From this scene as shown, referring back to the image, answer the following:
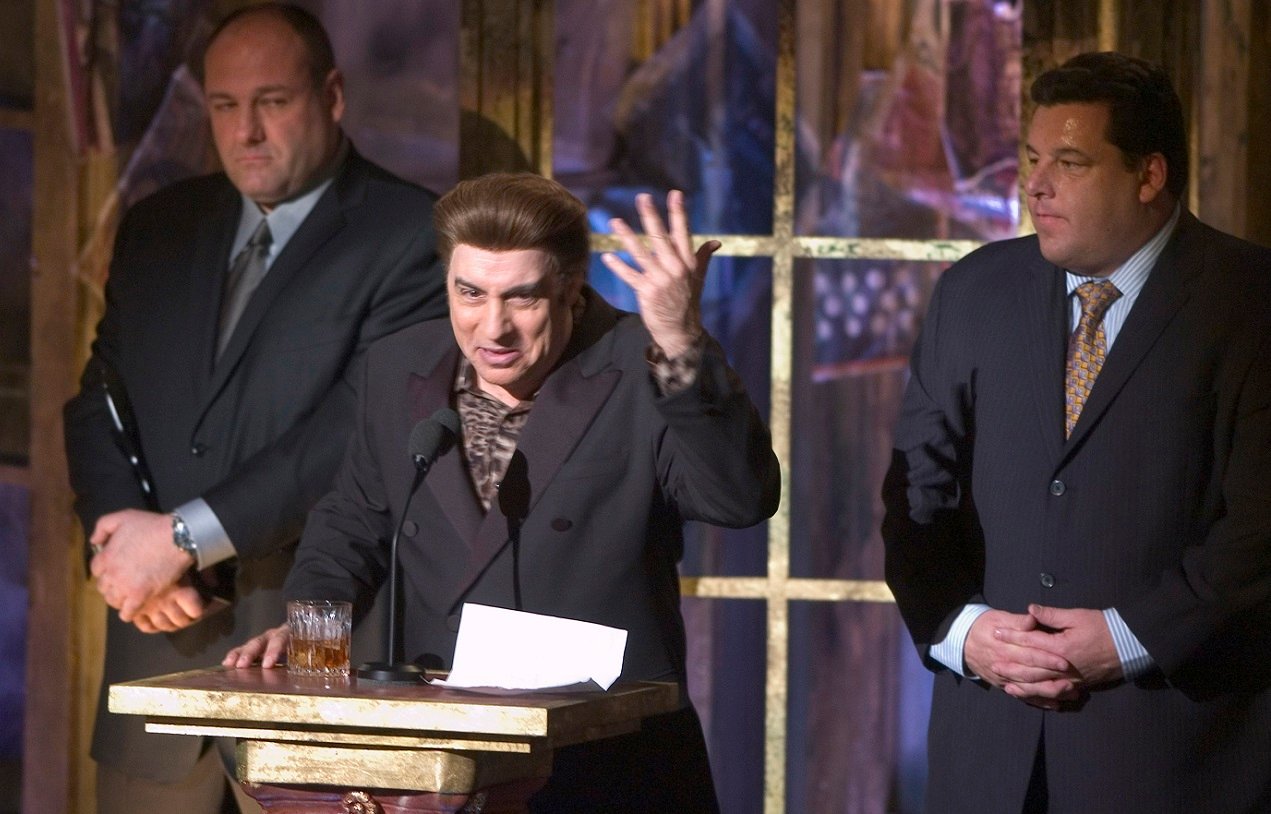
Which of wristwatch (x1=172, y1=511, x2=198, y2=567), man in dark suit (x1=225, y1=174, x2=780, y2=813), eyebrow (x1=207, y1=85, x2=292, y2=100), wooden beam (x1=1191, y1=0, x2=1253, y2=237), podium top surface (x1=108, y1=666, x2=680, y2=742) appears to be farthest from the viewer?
wooden beam (x1=1191, y1=0, x2=1253, y2=237)

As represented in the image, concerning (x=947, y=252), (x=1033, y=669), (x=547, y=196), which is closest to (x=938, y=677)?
(x=1033, y=669)

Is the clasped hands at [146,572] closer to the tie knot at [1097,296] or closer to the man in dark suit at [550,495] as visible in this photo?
the man in dark suit at [550,495]

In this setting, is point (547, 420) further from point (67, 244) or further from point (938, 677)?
point (67, 244)

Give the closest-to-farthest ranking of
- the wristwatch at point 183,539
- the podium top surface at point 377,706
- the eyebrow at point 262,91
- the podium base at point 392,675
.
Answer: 1. the podium top surface at point 377,706
2. the podium base at point 392,675
3. the wristwatch at point 183,539
4. the eyebrow at point 262,91

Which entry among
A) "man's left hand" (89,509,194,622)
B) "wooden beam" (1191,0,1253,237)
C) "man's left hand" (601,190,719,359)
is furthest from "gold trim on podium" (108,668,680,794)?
"wooden beam" (1191,0,1253,237)

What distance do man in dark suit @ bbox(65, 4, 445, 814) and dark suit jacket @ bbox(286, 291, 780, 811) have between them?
0.60m

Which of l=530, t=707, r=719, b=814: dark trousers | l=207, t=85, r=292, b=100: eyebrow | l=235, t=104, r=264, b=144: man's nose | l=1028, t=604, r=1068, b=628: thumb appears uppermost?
l=207, t=85, r=292, b=100: eyebrow

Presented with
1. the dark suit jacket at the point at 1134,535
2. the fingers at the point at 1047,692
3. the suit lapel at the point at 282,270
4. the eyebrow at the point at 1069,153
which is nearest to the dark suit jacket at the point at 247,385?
the suit lapel at the point at 282,270

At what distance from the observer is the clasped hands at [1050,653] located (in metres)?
2.64

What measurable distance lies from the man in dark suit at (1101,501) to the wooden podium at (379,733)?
74cm

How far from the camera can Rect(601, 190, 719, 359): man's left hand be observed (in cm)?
236

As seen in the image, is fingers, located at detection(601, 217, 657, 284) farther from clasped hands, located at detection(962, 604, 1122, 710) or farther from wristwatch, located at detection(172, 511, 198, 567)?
wristwatch, located at detection(172, 511, 198, 567)

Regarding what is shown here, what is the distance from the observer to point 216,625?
3367mm

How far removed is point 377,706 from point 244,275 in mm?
1616
